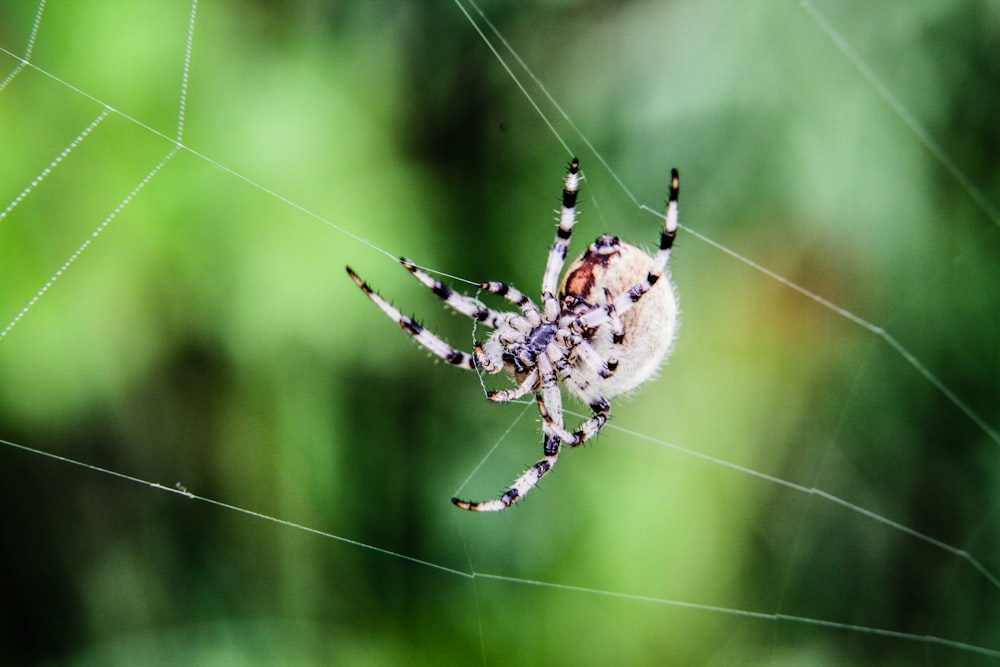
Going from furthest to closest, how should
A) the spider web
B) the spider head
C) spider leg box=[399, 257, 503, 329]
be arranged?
the spider head < the spider web < spider leg box=[399, 257, 503, 329]

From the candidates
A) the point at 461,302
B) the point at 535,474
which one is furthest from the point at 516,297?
the point at 535,474

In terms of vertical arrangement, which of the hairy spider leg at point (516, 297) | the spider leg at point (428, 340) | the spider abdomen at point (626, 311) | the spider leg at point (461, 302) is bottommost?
the spider leg at point (428, 340)

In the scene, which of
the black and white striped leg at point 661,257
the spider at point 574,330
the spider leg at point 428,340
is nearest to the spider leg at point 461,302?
the spider at point 574,330

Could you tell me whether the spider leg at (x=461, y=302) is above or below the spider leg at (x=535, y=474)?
above

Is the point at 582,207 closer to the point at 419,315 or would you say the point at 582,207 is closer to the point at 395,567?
the point at 419,315

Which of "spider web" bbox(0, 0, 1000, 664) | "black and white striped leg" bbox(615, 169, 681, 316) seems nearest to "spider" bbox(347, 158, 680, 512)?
"black and white striped leg" bbox(615, 169, 681, 316)

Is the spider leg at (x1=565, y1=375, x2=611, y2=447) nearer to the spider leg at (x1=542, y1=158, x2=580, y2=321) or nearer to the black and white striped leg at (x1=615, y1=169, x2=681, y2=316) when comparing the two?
the spider leg at (x1=542, y1=158, x2=580, y2=321)

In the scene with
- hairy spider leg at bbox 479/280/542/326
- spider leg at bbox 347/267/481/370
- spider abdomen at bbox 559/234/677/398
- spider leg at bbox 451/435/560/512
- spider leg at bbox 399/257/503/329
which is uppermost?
spider abdomen at bbox 559/234/677/398

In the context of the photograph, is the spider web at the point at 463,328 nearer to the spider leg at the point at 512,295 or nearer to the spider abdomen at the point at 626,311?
the spider leg at the point at 512,295

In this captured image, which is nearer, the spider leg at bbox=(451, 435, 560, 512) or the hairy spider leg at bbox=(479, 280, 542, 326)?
the hairy spider leg at bbox=(479, 280, 542, 326)
